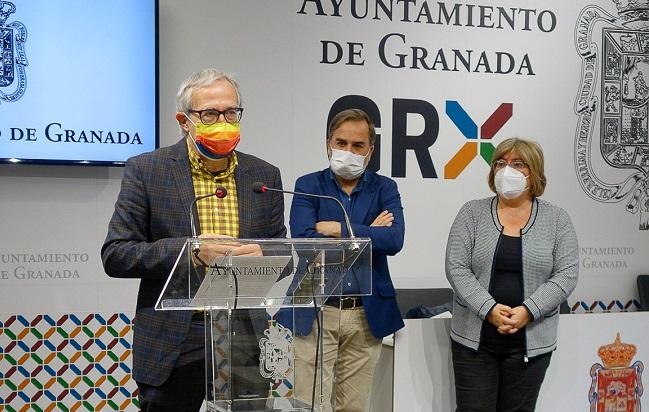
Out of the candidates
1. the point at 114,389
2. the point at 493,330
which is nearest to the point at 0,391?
the point at 114,389

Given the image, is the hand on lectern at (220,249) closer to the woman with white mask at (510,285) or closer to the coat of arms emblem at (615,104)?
the woman with white mask at (510,285)

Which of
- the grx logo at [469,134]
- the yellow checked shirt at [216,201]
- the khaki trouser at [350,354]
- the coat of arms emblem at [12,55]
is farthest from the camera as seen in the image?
the grx logo at [469,134]

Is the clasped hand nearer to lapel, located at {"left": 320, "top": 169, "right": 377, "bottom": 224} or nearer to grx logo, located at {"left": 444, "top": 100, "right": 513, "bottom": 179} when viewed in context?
lapel, located at {"left": 320, "top": 169, "right": 377, "bottom": 224}

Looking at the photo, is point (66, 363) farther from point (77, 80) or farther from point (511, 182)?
point (511, 182)

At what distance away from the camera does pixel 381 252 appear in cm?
331

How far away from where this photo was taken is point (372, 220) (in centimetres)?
339

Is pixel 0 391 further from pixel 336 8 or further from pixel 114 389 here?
pixel 336 8

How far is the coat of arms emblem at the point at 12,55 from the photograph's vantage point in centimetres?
379

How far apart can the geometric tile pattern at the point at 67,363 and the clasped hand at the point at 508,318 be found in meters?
1.92

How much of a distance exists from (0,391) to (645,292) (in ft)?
12.2

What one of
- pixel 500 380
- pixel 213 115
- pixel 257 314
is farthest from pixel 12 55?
pixel 500 380

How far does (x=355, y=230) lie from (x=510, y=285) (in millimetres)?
713

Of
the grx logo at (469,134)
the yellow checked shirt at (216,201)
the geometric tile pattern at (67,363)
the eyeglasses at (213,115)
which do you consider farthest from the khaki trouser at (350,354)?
the grx logo at (469,134)

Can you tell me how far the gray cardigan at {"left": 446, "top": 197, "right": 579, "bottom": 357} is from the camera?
3.34 meters
